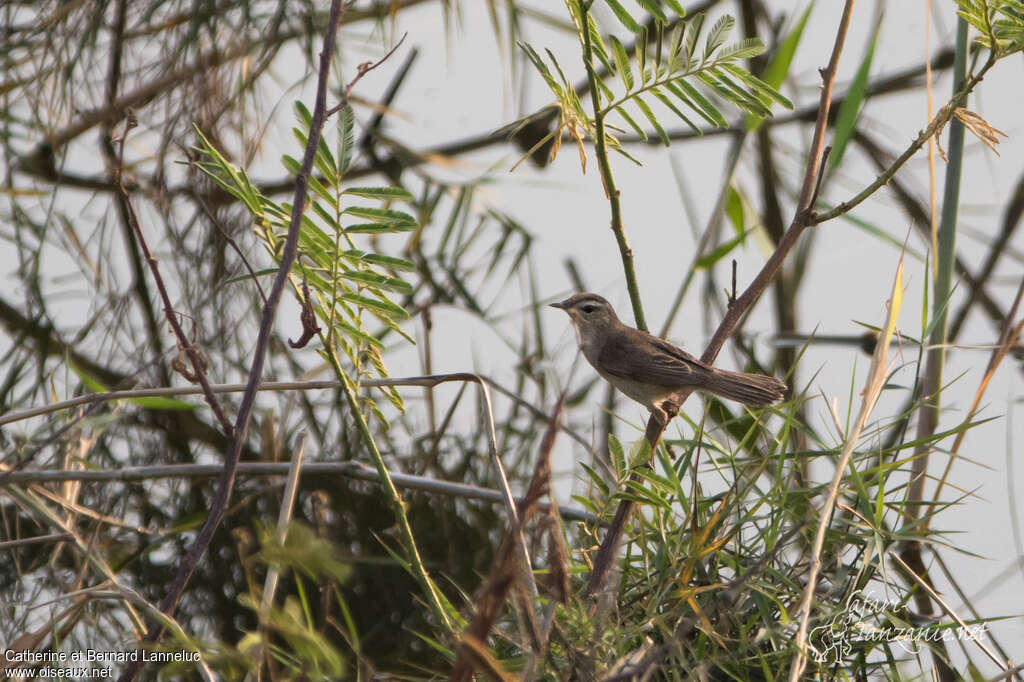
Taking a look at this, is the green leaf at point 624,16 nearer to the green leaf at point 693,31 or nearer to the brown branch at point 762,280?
the green leaf at point 693,31

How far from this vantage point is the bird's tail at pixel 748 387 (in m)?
2.43

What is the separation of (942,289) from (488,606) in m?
1.77

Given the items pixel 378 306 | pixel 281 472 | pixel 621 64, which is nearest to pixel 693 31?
pixel 621 64

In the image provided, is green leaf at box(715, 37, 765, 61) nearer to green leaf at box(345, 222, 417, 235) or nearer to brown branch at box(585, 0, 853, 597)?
brown branch at box(585, 0, 853, 597)

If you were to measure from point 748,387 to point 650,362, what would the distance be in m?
0.41

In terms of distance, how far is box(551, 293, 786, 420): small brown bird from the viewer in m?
2.45

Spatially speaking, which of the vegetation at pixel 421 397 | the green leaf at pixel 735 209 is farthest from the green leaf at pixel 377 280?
the green leaf at pixel 735 209

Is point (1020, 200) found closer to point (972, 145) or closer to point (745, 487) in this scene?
point (972, 145)

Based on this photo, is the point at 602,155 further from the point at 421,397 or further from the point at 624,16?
the point at 421,397

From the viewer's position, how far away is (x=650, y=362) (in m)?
2.84

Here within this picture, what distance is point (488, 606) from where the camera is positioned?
99cm

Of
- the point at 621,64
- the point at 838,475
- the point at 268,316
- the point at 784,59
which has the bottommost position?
the point at 268,316

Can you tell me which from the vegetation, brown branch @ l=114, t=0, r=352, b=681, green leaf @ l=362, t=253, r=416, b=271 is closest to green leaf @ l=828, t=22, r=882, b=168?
the vegetation

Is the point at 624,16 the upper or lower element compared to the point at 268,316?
upper
